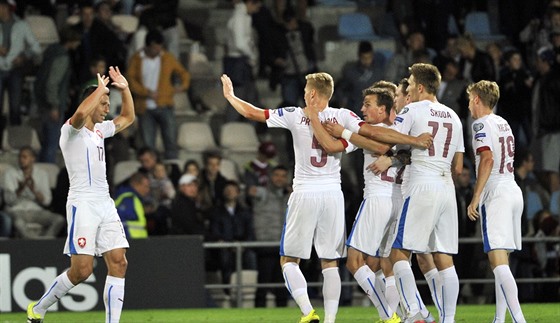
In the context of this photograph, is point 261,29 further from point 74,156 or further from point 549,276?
point 74,156

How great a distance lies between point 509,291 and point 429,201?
115 cm

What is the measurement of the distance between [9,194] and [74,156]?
24.3 feet

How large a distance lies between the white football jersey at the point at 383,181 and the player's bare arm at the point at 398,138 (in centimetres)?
61

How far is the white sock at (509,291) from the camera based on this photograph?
12.5 meters

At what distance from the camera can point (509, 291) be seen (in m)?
12.5

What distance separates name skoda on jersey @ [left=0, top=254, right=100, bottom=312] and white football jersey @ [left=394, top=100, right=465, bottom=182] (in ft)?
21.3

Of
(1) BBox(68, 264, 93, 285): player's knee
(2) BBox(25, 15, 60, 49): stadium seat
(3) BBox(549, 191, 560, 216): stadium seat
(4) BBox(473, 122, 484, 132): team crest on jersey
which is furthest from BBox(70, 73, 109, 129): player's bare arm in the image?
(2) BBox(25, 15, 60, 49): stadium seat

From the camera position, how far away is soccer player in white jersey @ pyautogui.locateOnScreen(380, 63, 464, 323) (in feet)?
40.5

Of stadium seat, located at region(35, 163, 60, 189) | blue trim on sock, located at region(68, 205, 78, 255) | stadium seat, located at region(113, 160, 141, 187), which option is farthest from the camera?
stadium seat, located at region(113, 160, 141, 187)

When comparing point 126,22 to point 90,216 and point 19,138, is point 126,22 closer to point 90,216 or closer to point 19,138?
point 19,138

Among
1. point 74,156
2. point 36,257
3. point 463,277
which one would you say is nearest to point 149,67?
point 36,257

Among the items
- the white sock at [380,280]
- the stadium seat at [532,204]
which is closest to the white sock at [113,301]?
the white sock at [380,280]

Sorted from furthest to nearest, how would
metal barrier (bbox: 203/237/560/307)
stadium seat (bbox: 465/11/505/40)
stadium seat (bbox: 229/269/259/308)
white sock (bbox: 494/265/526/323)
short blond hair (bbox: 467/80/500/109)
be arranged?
stadium seat (bbox: 465/11/505/40), stadium seat (bbox: 229/269/259/308), metal barrier (bbox: 203/237/560/307), short blond hair (bbox: 467/80/500/109), white sock (bbox: 494/265/526/323)

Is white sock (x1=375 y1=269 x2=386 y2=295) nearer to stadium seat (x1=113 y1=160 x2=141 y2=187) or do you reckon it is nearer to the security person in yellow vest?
the security person in yellow vest
